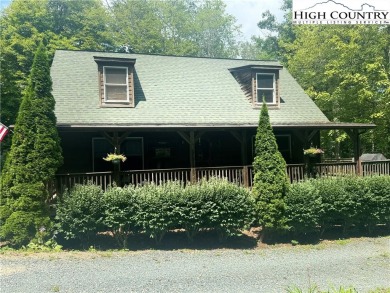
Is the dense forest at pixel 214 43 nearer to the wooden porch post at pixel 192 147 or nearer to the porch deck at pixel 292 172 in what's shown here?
the porch deck at pixel 292 172

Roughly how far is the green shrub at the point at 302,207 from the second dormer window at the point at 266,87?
5223 mm

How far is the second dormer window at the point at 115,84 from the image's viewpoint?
13.6 m

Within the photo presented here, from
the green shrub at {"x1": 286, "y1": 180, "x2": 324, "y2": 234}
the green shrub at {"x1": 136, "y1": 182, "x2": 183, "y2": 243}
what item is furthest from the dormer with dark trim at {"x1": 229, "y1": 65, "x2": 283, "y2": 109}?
the green shrub at {"x1": 136, "y1": 182, "x2": 183, "y2": 243}

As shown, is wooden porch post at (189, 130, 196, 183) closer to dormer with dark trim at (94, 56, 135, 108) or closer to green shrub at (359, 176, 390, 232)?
dormer with dark trim at (94, 56, 135, 108)

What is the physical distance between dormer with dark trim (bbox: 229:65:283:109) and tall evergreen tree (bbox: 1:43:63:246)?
842 centimetres

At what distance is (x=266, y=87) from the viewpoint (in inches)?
622

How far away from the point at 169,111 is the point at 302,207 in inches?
233

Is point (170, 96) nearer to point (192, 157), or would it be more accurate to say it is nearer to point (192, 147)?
point (192, 147)

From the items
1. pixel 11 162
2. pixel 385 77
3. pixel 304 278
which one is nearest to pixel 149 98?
pixel 11 162

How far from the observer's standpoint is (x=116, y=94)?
13727 millimetres

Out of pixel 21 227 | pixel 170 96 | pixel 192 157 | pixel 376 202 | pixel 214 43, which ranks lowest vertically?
pixel 21 227

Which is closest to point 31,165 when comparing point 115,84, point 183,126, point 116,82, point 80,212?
point 80,212

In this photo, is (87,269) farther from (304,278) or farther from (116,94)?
(116,94)

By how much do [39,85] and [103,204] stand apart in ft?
12.4
